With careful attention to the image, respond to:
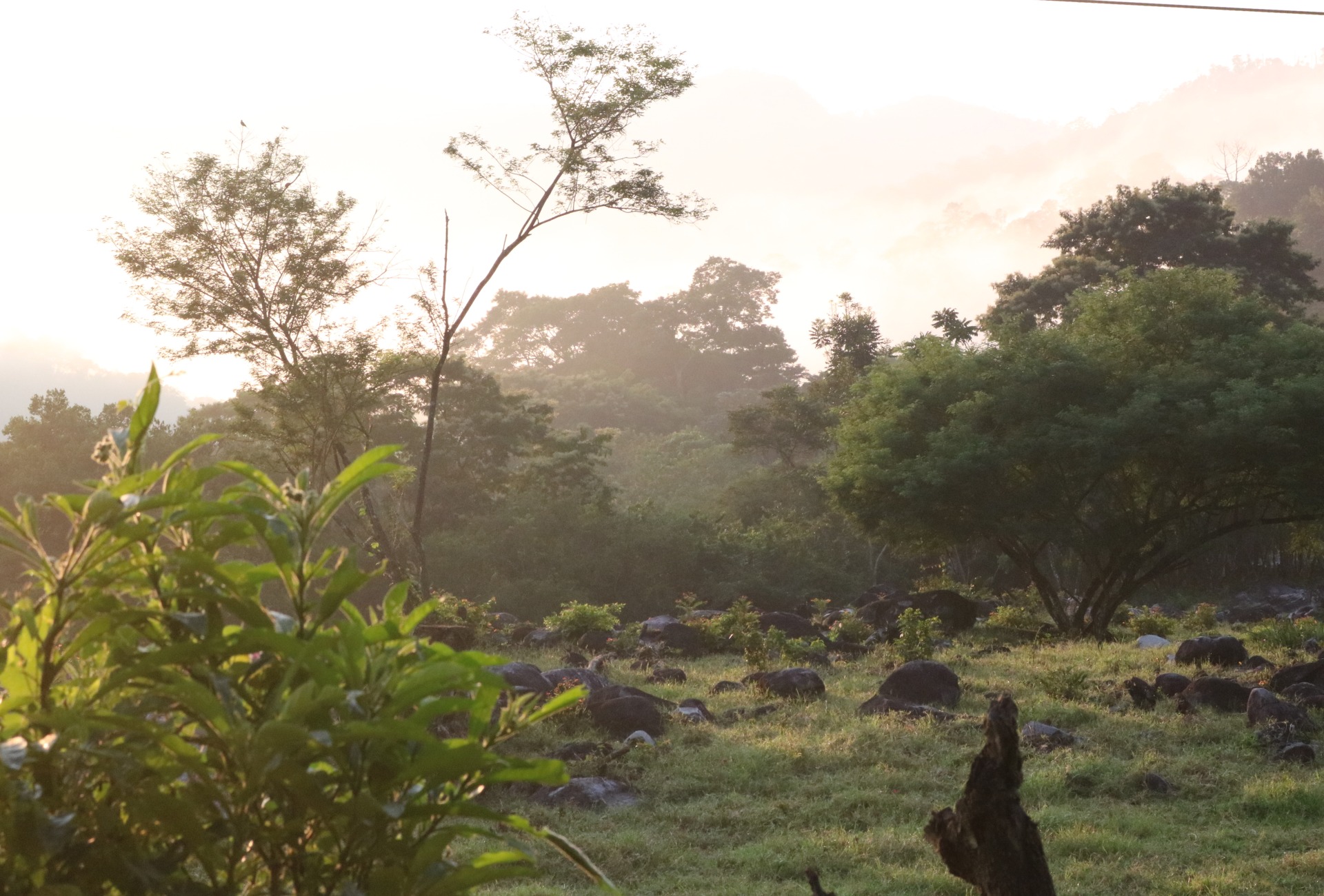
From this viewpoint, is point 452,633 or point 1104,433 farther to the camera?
point 1104,433

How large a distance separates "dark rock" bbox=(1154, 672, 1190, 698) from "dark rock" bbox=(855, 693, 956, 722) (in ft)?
7.21

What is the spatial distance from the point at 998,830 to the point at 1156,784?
433cm

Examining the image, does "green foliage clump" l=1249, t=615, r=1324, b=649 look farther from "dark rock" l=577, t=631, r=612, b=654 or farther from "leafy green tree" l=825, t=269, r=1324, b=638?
"dark rock" l=577, t=631, r=612, b=654

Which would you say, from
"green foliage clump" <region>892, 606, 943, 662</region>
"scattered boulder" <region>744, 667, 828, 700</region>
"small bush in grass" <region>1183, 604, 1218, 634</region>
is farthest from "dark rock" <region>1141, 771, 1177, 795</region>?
"small bush in grass" <region>1183, 604, 1218, 634</region>

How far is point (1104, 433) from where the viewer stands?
13797mm

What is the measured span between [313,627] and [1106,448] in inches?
534

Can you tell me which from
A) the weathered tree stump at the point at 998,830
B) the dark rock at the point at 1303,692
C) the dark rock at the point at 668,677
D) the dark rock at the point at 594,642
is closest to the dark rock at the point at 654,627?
the dark rock at the point at 594,642

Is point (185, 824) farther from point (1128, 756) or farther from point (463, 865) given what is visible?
point (1128, 756)

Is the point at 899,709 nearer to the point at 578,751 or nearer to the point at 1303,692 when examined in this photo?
the point at 578,751

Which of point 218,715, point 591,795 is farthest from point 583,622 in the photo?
point 218,715

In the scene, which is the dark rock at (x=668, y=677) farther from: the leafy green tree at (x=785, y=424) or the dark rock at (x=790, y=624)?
the leafy green tree at (x=785, y=424)

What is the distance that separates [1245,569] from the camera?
76.9 ft

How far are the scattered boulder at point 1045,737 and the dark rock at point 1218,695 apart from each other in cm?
170

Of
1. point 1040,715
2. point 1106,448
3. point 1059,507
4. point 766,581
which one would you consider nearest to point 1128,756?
point 1040,715
